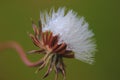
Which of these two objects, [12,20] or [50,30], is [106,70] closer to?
[12,20]

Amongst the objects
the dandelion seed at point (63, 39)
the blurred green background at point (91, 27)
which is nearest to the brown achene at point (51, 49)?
the dandelion seed at point (63, 39)

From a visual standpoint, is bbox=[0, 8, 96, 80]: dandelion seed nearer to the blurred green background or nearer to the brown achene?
the brown achene

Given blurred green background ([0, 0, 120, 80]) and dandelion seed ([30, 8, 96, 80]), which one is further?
blurred green background ([0, 0, 120, 80])

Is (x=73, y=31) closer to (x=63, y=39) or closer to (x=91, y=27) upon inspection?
(x=63, y=39)

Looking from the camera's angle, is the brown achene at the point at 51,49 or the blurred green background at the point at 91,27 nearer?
the brown achene at the point at 51,49

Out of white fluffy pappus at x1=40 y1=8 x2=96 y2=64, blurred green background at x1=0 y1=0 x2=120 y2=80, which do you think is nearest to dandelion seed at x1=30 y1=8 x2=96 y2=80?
white fluffy pappus at x1=40 y1=8 x2=96 y2=64

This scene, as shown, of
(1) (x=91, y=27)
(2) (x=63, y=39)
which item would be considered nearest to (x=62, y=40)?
(2) (x=63, y=39)

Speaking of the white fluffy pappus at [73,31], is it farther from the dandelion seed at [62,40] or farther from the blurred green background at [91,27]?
the blurred green background at [91,27]
